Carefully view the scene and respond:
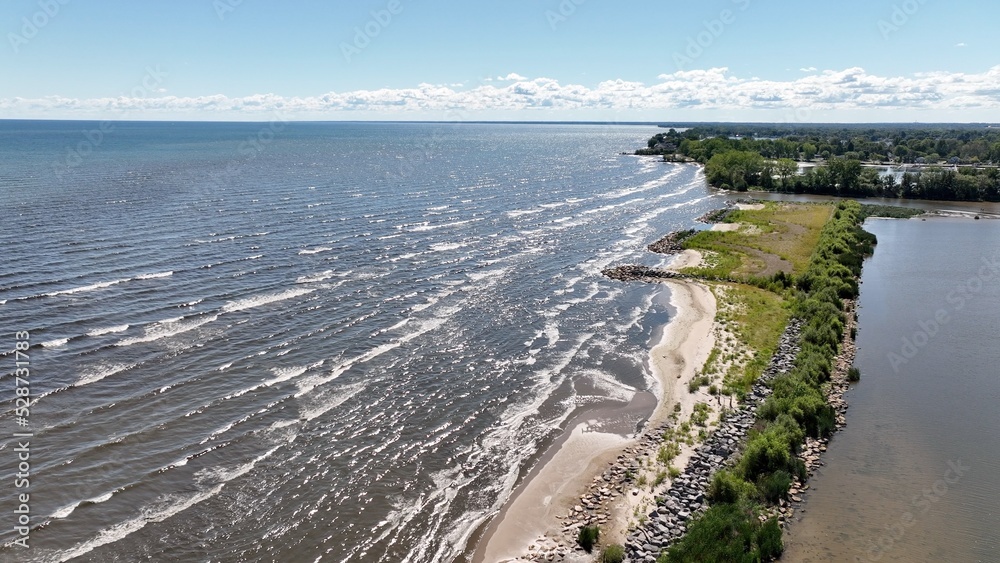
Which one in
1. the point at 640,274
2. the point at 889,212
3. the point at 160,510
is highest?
the point at 160,510

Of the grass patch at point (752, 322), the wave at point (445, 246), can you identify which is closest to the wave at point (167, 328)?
the wave at point (445, 246)

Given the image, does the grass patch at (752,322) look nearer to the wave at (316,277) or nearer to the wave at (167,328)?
the wave at (316,277)

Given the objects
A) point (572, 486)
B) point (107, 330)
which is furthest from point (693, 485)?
point (107, 330)

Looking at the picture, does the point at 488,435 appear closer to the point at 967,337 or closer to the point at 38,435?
the point at 38,435

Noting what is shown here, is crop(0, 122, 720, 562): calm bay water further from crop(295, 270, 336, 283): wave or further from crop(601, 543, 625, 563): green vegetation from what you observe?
crop(601, 543, 625, 563): green vegetation

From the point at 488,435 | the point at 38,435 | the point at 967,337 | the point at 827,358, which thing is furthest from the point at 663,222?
the point at 38,435

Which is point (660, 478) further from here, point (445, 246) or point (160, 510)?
point (445, 246)
